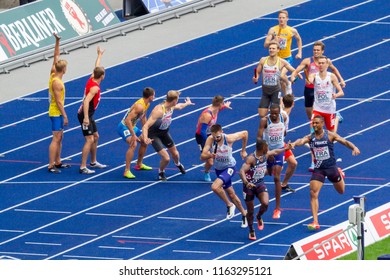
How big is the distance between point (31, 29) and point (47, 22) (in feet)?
1.40

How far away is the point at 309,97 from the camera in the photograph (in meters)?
22.9

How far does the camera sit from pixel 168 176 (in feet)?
72.7

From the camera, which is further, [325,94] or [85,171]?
[85,171]

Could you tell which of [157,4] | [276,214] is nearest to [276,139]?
[276,214]

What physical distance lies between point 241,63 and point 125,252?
889 centimetres

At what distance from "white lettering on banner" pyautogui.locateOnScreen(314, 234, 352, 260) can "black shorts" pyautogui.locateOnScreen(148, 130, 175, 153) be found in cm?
463

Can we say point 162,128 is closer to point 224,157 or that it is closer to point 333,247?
point 224,157

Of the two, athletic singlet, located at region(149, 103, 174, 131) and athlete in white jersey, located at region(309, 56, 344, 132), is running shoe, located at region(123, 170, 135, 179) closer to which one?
athletic singlet, located at region(149, 103, 174, 131)

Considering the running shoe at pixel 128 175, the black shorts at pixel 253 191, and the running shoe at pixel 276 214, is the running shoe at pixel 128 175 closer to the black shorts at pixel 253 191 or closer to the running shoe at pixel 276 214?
the running shoe at pixel 276 214

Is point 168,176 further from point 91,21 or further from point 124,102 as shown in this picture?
point 91,21

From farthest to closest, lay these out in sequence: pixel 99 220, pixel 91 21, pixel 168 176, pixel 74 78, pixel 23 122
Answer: pixel 91 21
pixel 74 78
pixel 23 122
pixel 168 176
pixel 99 220

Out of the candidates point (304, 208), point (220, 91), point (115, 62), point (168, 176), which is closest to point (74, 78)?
point (115, 62)

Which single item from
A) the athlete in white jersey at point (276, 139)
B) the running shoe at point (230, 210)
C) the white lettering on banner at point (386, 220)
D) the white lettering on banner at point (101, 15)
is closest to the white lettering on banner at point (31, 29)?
the white lettering on banner at point (101, 15)

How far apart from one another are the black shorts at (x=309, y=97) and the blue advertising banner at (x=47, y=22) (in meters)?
7.10
